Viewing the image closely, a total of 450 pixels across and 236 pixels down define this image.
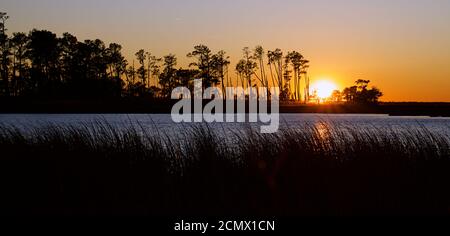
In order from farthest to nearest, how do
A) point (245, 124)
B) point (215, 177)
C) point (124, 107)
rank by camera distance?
point (124, 107) → point (245, 124) → point (215, 177)

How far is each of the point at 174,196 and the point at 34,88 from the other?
238 feet

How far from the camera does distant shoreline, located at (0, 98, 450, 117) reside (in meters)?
71.9

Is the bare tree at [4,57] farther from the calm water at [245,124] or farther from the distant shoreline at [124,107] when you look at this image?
the calm water at [245,124]

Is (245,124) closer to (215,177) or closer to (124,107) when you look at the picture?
(215,177)

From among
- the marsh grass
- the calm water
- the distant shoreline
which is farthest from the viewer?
the distant shoreline

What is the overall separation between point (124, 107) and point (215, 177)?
6634cm

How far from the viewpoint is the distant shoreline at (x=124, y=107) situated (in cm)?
7188

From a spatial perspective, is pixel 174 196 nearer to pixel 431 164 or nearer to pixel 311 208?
pixel 311 208

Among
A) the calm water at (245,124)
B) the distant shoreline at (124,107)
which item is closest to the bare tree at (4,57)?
the distant shoreline at (124,107)

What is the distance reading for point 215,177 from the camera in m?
10.0

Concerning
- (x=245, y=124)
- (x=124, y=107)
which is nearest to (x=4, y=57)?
(x=124, y=107)

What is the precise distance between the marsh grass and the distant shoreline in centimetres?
6211

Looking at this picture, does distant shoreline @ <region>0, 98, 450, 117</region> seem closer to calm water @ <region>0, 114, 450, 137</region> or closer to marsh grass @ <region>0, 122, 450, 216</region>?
calm water @ <region>0, 114, 450, 137</region>

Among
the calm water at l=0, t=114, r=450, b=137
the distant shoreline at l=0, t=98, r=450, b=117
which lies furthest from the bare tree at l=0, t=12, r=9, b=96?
the calm water at l=0, t=114, r=450, b=137
